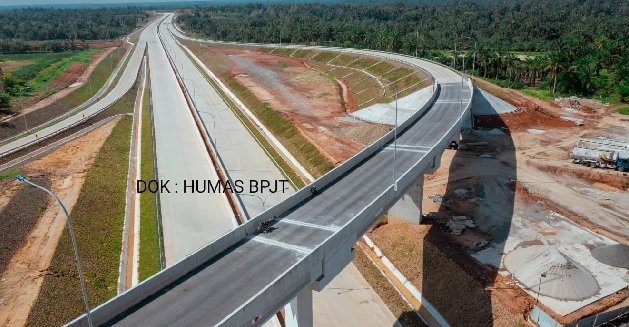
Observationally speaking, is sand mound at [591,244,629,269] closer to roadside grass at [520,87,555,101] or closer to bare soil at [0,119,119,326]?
bare soil at [0,119,119,326]

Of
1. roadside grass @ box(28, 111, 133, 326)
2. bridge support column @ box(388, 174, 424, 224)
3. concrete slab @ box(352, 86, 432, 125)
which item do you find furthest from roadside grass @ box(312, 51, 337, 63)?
bridge support column @ box(388, 174, 424, 224)

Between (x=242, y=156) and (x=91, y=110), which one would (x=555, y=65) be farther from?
(x=91, y=110)

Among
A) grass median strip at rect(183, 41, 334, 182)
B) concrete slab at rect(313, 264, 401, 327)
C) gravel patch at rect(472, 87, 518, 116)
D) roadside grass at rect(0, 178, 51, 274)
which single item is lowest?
concrete slab at rect(313, 264, 401, 327)

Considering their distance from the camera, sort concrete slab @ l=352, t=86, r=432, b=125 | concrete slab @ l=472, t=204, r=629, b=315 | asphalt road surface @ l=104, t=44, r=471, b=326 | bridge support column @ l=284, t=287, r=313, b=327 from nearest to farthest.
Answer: asphalt road surface @ l=104, t=44, r=471, b=326 → bridge support column @ l=284, t=287, r=313, b=327 → concrete slab @ l=472, t=204, r=629, b=315 → concrete slab @ l=352, t=86, r=432, b=125

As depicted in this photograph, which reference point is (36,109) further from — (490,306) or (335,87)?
(490,306)

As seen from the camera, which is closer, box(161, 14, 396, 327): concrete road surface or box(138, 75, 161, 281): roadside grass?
box(161, 14, 396, 327): concrete road surface

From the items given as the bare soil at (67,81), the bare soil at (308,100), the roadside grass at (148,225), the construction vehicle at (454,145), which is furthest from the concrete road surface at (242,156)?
the bare soil at (67,81)

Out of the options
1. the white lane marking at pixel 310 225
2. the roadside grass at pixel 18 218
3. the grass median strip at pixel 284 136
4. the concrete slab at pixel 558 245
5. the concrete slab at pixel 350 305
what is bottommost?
the concrete slab at pixel 350 305

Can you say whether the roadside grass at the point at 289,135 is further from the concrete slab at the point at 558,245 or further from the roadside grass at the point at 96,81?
the roadside grass at the point at 96,81
